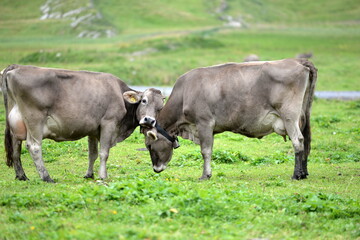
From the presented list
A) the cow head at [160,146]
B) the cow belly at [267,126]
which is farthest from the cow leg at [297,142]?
the cow head at [160,146]

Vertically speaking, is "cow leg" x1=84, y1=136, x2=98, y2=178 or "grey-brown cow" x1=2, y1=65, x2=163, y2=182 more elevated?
"grey-brown cow" x1=2, y1=65, x2=163, y2=182

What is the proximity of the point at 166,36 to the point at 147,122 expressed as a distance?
41.6m

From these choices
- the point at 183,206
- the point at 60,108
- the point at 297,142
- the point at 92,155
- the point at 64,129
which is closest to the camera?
the point at 183,206

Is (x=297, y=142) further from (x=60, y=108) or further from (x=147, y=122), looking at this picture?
(x=60, y=108)

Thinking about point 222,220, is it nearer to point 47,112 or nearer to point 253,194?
point 253,194

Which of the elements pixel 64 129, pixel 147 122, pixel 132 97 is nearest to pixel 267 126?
pixel 147 122

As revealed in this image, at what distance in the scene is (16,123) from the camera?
11531mm

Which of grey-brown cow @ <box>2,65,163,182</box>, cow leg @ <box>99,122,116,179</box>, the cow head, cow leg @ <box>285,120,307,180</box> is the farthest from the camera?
the cow head

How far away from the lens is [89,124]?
39.5ft

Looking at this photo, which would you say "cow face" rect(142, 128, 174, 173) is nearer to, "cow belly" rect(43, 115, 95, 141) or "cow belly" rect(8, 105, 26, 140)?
"cow belly" rect(43, 115, 95, 141)

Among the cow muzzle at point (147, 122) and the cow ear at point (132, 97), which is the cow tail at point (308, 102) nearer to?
the cow muzzle at point (147, 122)

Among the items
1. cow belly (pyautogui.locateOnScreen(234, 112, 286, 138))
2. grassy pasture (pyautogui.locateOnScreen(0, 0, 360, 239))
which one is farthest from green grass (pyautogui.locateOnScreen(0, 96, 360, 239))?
cow belly (pyautogui.locateOnScreen(234, 112, 286, 138))

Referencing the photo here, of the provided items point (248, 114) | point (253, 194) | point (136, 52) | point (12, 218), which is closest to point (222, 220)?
point (253, 194)

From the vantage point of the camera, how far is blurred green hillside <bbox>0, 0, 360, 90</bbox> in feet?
117
